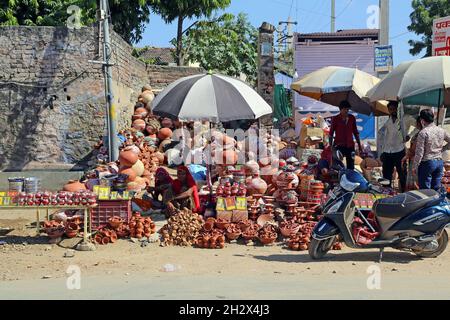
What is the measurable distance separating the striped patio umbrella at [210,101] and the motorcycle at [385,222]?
85.6 inches

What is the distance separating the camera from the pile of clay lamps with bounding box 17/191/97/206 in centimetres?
760

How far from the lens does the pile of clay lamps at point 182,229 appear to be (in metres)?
7.80

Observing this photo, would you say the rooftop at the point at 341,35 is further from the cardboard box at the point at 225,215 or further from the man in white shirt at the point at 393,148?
the cardboard box at the point at 225,215

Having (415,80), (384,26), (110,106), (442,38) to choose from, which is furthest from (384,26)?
(110,106)

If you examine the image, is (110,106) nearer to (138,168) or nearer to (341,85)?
(138,168)

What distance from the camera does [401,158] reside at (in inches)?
354

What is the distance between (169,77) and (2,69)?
6.31 metres

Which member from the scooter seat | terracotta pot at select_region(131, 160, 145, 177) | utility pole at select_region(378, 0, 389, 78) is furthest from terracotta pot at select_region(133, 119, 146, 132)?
the scooter seat

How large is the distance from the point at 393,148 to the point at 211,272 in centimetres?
417

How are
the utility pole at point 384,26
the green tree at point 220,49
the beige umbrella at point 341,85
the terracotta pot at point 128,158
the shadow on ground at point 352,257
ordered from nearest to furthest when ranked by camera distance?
1. the shadow on ground at point 352,257
2. the beige umbrella at point 341,85
3. the terracotta pot at point 128,158
4. the utility pole at point 384,26
5. the green tree at point 220,49

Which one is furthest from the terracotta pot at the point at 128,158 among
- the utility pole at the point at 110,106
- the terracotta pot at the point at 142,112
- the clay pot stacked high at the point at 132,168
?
the terracotta pot at the point at 142,112

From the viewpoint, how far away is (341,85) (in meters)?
10.5

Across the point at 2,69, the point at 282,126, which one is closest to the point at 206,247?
the point at 2,69

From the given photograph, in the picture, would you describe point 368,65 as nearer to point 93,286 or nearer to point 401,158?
point 401,158
